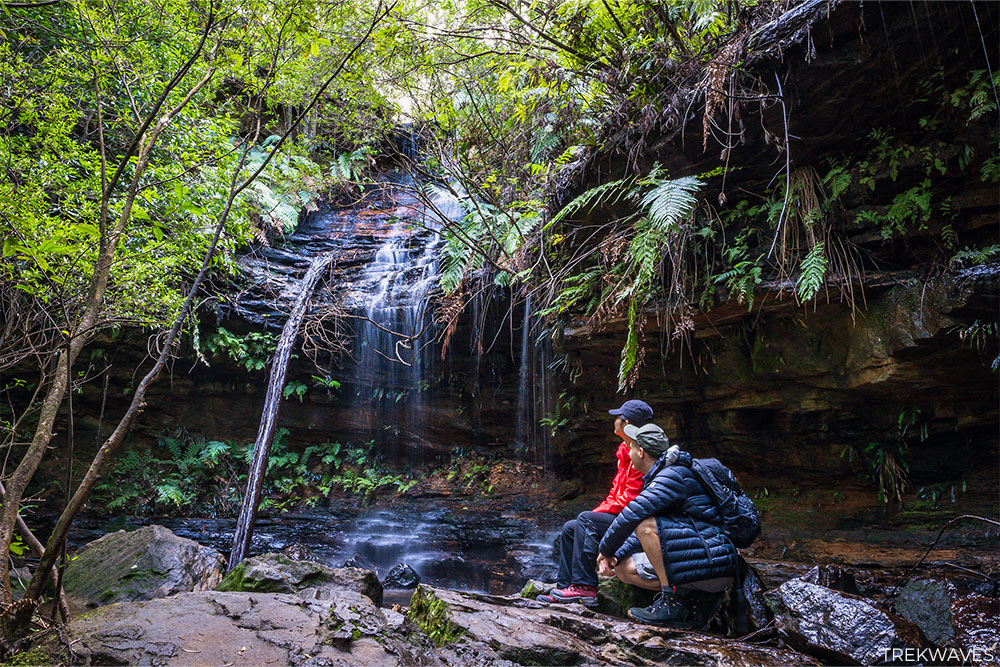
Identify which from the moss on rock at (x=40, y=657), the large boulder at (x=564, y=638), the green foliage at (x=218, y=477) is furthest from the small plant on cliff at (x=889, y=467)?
the green foliage at (x=218, y=477)

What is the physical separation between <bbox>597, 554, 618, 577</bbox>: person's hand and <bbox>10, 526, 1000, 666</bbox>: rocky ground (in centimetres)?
12

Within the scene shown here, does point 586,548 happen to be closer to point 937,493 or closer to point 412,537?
point 937,493

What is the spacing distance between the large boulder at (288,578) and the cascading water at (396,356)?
6.47 metres

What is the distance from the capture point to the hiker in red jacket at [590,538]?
394cm

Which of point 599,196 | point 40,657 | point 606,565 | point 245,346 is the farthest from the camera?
point 245,346

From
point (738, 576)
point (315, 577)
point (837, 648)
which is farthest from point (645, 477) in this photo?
point (315, 577)

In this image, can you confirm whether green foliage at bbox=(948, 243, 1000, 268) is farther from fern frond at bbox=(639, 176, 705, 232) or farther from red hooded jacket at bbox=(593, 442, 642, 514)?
red hooded jacket at bbox=(593, 442, 642, 514)

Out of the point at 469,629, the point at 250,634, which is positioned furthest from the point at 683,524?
the point at 250,634

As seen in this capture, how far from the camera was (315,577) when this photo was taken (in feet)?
12.3

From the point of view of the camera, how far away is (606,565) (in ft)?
12.4

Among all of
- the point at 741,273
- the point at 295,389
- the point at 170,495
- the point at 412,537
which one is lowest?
the point at 412,537

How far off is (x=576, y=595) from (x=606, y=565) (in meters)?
0.37

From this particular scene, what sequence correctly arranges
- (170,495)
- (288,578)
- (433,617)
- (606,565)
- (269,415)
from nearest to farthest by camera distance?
(433,617) → (288,578) → (606,565) → (269,415) → (170,495)

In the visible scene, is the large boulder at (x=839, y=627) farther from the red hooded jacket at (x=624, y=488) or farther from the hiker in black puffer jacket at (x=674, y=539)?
the red hooded jacket at (x=624, y=488)
